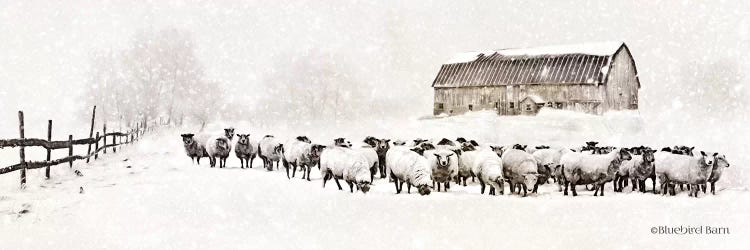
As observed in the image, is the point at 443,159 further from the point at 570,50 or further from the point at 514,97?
A: the point at 570,50

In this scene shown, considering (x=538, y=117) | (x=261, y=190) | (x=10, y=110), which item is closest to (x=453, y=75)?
(x=538, y=117)

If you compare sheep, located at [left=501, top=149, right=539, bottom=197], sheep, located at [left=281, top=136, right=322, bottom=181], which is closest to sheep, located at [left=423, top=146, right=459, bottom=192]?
sheep, located at [left=501, top=149, right=539, bottom=197]

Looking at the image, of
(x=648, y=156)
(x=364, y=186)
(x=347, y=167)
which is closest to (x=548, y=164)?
(x=648, y=156)

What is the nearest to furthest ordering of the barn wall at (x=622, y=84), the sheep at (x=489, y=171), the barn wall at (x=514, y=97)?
the sheep at (x=489, y=171)
the barn wall at (x=514, y=97)
the barn wall at (x=622, y=84)

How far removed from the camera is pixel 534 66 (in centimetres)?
3825

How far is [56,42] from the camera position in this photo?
176 ft

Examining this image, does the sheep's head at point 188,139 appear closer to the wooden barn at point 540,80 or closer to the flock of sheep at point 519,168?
the flock of sheep at point 519,168

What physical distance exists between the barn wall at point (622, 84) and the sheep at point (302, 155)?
25413mm

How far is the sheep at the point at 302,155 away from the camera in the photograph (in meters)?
16.7

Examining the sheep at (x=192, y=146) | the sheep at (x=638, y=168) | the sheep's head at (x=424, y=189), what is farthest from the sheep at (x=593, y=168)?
the sheep at (x=192, y=146)

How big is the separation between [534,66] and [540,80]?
1.59 m

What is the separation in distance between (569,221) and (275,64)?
1897 inches

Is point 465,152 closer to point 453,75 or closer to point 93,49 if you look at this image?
point 453,75

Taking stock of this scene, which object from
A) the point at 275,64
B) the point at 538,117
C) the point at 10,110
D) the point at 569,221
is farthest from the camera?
the point at 275,64
